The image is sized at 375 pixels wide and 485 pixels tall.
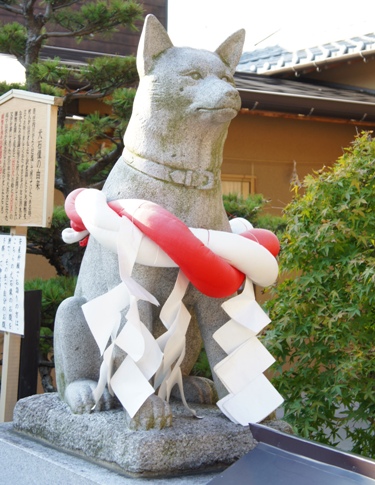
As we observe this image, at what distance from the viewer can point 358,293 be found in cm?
383

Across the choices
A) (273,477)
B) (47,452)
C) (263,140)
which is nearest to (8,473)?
(47,452)

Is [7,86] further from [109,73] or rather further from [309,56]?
[309,56]

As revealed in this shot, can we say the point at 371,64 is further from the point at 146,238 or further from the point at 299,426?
the point at 146,238

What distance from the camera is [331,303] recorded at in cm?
396

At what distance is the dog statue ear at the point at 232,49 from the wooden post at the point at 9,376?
1.84m

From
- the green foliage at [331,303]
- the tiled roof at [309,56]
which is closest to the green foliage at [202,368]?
the green foliage at [331,303]

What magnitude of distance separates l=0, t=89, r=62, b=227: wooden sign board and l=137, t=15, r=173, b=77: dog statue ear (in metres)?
1.07

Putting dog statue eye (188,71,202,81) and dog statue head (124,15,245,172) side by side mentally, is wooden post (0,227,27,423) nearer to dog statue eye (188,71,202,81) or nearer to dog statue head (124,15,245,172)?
dog statue head (124,15,245,172)

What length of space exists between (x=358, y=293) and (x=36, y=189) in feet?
5.68

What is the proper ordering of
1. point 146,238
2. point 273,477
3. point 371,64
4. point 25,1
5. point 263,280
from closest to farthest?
point 273,477 → point 146,238 → point 263,280 → point 25,1 → point 371,64

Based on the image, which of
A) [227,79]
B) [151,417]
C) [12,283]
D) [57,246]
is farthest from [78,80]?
[151,417]

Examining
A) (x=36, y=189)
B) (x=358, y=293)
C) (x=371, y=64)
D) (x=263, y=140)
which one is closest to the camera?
(x=358, y=293)

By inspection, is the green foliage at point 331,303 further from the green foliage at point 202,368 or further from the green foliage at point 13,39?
the green foliage at point 13,39

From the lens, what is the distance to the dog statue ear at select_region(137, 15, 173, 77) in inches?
118
